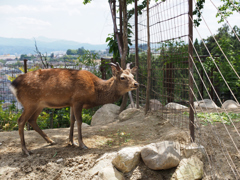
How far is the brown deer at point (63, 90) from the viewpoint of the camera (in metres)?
4.55

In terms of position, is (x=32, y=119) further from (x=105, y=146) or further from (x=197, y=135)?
(x=197, y=135)

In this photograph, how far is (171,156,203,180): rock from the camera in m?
3.60

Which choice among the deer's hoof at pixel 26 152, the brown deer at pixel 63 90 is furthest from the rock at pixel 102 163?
the deer's hoof at pixel 26 152

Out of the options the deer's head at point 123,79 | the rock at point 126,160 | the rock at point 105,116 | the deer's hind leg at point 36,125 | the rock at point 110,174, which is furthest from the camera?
the rock at point 105,116

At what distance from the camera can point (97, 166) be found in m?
3.87

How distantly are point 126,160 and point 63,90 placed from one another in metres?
1.86

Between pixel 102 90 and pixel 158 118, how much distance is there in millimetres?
2080

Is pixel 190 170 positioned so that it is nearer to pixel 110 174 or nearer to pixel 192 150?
pixel 192 150

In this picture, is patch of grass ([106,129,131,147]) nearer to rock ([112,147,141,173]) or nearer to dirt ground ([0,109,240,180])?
dirt ground ([0,109,240,180])

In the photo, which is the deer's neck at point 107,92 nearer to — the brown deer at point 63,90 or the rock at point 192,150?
the brown deer at point 63,90

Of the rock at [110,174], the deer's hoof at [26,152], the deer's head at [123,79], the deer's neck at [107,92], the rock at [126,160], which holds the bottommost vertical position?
the rock at [110,174]

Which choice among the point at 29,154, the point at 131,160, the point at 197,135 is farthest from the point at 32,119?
the point at 197,135

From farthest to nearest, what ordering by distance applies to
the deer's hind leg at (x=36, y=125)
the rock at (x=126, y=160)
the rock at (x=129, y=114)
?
the rock at (x=129, y=114), the deer's hind leg at (x=36, y=125), the rock at (x=126, y=160)

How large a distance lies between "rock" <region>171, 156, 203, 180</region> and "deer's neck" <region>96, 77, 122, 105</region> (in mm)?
1945
